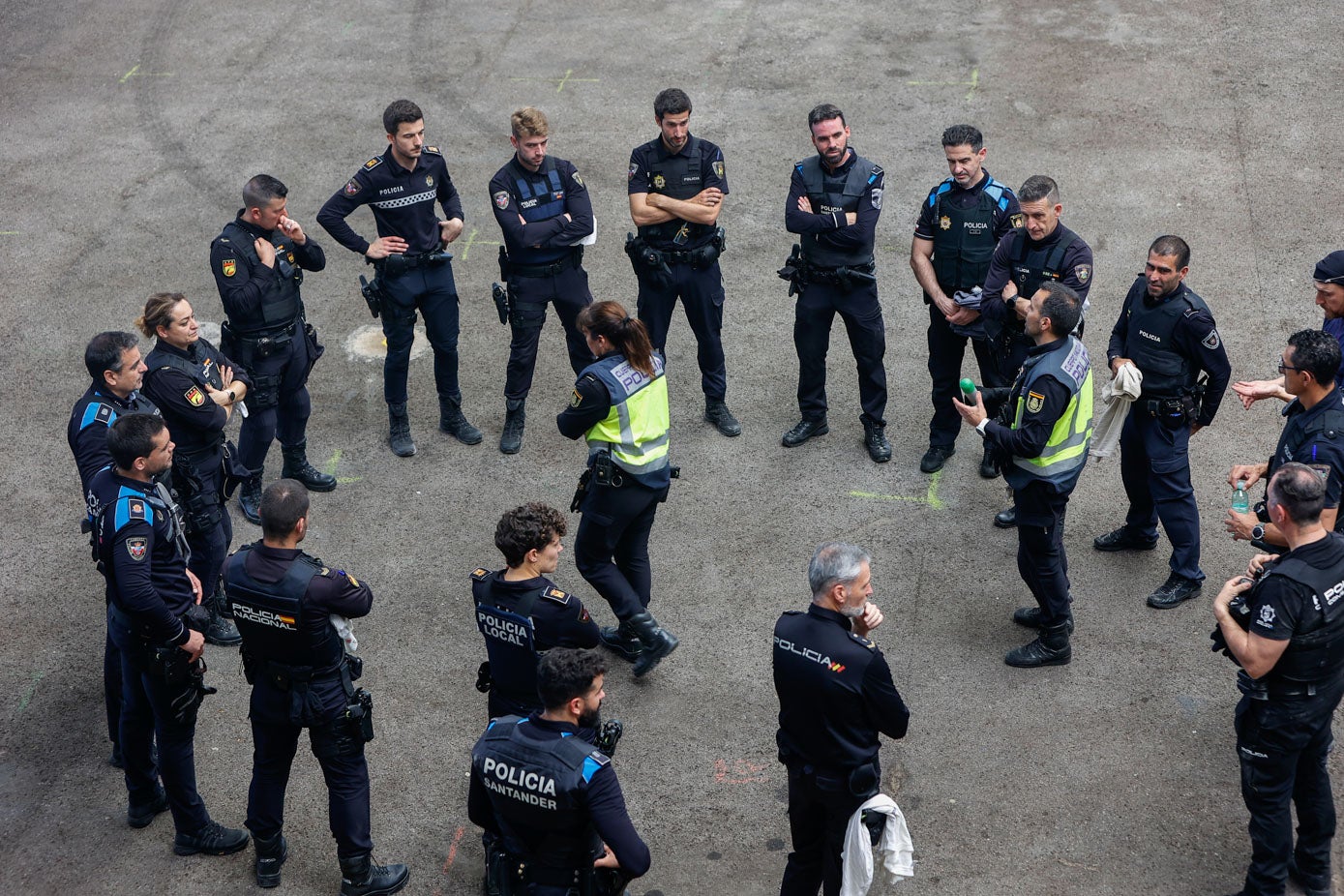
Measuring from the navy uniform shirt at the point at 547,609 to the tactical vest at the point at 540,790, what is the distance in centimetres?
69

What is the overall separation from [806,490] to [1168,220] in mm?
4757

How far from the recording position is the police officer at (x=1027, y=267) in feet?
24.9

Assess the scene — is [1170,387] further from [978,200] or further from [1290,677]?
[1290,677]

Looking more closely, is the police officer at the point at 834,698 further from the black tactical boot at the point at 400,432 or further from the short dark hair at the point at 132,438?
the black tactical boot at the point at 400,432

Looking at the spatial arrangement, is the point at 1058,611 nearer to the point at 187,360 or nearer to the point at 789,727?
the point at 789,727

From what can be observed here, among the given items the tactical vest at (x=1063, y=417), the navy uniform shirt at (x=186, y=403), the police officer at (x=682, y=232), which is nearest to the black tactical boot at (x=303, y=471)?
the navy uniform shirt at (x=186, y=403)

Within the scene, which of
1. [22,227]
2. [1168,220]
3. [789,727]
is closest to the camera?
[789,727]

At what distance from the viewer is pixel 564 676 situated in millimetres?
4574

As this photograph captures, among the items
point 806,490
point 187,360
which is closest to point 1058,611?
point 806,490

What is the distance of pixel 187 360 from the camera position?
289 inches

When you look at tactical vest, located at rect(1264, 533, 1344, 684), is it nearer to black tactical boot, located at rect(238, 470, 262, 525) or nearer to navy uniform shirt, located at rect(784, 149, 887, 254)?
navy uniform shirt, located at rect(784, 149, 887, 254)

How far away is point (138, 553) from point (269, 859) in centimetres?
159

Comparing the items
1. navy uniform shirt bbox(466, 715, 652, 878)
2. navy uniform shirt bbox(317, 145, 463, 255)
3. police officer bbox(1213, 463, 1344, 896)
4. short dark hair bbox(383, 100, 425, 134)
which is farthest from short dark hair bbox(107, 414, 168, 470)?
police officer bbox(1213, 463, 1344, 896)

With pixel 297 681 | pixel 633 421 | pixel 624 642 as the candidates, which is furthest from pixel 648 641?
pixel 297 681
